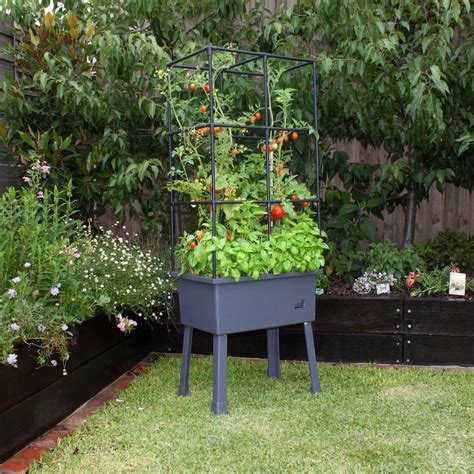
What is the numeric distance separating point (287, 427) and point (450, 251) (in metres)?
1.97

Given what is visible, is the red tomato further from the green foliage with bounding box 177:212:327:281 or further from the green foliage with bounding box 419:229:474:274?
the green foliage with bounding box 419:229:474:274

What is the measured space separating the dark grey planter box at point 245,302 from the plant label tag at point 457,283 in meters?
1.00

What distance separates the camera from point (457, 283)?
11.8 feet

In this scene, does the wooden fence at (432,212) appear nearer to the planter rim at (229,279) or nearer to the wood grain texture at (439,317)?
the wood grain texture at (439,317)

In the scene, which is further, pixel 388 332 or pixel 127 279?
pixel 388 332

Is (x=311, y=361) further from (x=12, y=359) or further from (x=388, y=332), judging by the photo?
(x=12, y=359)

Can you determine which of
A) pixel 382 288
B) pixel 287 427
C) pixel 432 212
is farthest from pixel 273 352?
pixel 432 212

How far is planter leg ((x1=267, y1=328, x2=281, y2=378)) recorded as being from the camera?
3.35 m

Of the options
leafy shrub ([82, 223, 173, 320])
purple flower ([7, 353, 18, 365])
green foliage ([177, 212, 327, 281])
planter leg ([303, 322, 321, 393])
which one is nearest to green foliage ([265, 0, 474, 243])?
green foliage ([177, 212, 327, 281])

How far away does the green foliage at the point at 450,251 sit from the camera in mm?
3998

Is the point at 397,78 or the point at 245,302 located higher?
the point at 397,78

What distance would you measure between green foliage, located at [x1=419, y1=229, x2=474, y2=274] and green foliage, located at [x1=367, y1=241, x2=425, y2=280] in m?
0.12

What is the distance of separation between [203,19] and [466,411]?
2.90 meters

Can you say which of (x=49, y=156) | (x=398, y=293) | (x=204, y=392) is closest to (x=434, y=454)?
(x=204, y=392)
